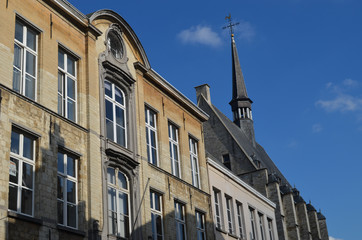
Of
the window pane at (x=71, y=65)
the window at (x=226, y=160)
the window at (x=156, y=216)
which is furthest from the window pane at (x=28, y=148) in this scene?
the window at (x=226, y=160)

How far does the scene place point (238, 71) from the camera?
62.1 m

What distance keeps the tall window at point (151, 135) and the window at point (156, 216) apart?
4.41 feet

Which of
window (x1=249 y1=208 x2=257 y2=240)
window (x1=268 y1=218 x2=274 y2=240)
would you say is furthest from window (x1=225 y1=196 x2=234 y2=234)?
window (x1=268 y1=218 x2=274 y2=240)

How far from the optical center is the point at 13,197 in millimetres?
13828

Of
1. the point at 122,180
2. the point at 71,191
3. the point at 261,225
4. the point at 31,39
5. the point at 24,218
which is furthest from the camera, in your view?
the point at 261,225

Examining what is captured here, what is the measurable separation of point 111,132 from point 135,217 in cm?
296

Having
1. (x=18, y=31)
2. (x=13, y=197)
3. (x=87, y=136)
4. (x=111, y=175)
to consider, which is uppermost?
Result: (x=18, y=31)

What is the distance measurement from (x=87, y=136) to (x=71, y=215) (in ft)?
8.62

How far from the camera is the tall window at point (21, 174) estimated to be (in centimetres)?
1391

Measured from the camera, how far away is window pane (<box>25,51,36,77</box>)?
15891 mm

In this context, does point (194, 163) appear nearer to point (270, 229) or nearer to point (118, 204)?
point (118, 204)

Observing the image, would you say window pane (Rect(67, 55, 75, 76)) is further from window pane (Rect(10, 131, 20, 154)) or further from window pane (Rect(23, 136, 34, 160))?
window pane (Rect(10, 131, 20, 154))

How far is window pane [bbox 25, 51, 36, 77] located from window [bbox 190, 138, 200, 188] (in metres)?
10.4

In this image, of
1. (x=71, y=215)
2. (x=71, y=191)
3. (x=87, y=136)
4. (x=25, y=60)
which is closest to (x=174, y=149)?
(x=87, y=136)
